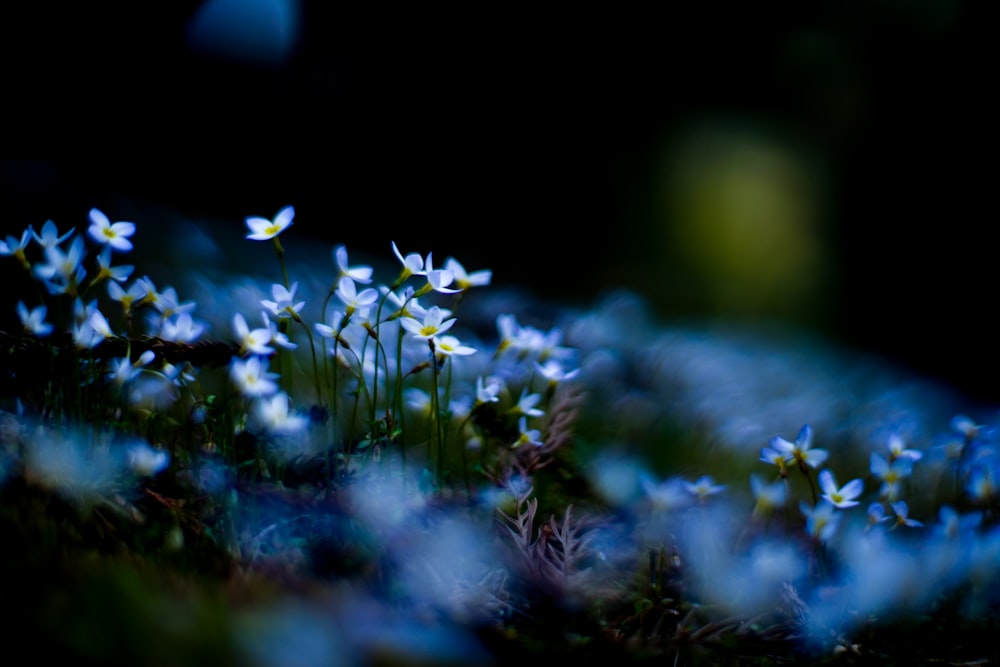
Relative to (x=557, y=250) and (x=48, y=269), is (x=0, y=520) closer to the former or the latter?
(x=48, y=269)

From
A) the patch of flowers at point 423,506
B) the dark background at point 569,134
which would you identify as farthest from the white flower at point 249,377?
the dark background at point 569,134

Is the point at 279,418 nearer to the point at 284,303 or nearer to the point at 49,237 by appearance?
the point at 284,303

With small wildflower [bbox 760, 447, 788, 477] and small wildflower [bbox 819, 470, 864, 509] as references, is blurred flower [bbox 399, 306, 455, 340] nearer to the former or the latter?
small wildflower [bbox 760, 447, 788, 477]

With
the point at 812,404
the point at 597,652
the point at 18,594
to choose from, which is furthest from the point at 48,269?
the point at 812,404

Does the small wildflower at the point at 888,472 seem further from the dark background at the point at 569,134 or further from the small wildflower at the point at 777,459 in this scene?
the dark background at the point at 569,134

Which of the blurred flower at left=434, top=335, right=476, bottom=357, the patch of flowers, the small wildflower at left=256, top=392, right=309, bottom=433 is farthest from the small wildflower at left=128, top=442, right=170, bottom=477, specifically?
the blurred flower at left=434, top=335, right=476, bottom=357
